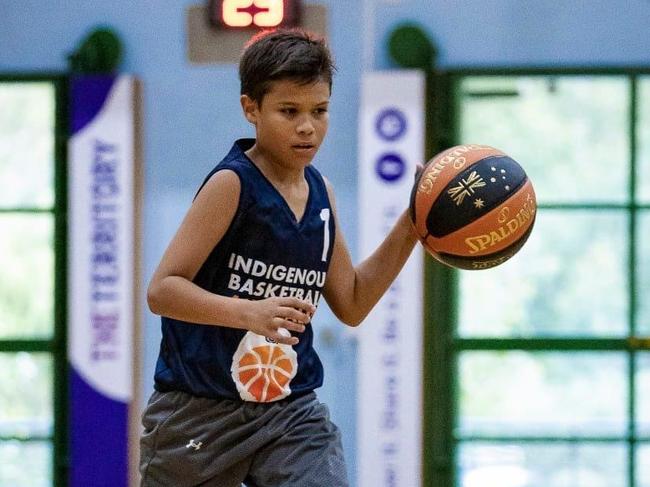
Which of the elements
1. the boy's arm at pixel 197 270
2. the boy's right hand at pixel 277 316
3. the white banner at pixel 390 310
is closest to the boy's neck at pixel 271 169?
the boy's arm at pixel 197 270

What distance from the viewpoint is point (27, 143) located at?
480 cm

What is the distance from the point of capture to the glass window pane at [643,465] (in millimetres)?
4758

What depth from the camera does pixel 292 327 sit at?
229 cm

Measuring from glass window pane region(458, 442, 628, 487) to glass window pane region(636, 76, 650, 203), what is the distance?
1.00 m

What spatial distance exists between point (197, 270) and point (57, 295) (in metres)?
2.38

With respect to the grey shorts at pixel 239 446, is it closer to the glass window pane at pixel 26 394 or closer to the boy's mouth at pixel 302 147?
the boy's mouth at pixel 302 147

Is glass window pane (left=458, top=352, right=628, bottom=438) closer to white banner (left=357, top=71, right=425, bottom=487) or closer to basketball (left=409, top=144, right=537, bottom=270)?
white banner (left=357, top=71, right=425, bottom=487)

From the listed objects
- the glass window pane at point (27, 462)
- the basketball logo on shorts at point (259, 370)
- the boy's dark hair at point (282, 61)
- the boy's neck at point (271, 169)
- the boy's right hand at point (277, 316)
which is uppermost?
the boy's dark hair at point (282, 61)

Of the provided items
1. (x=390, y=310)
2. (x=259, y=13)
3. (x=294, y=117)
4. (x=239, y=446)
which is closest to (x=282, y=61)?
(x=294, y=117)

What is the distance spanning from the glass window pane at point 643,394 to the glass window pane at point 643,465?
6cm

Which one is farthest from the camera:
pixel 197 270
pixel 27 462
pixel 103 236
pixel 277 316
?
pixel 27 462

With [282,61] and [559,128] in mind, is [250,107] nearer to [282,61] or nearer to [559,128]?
[282,61]

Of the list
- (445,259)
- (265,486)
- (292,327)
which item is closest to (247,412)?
(265,486)

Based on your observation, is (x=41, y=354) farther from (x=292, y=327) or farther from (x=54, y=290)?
(x=292, y=327)
